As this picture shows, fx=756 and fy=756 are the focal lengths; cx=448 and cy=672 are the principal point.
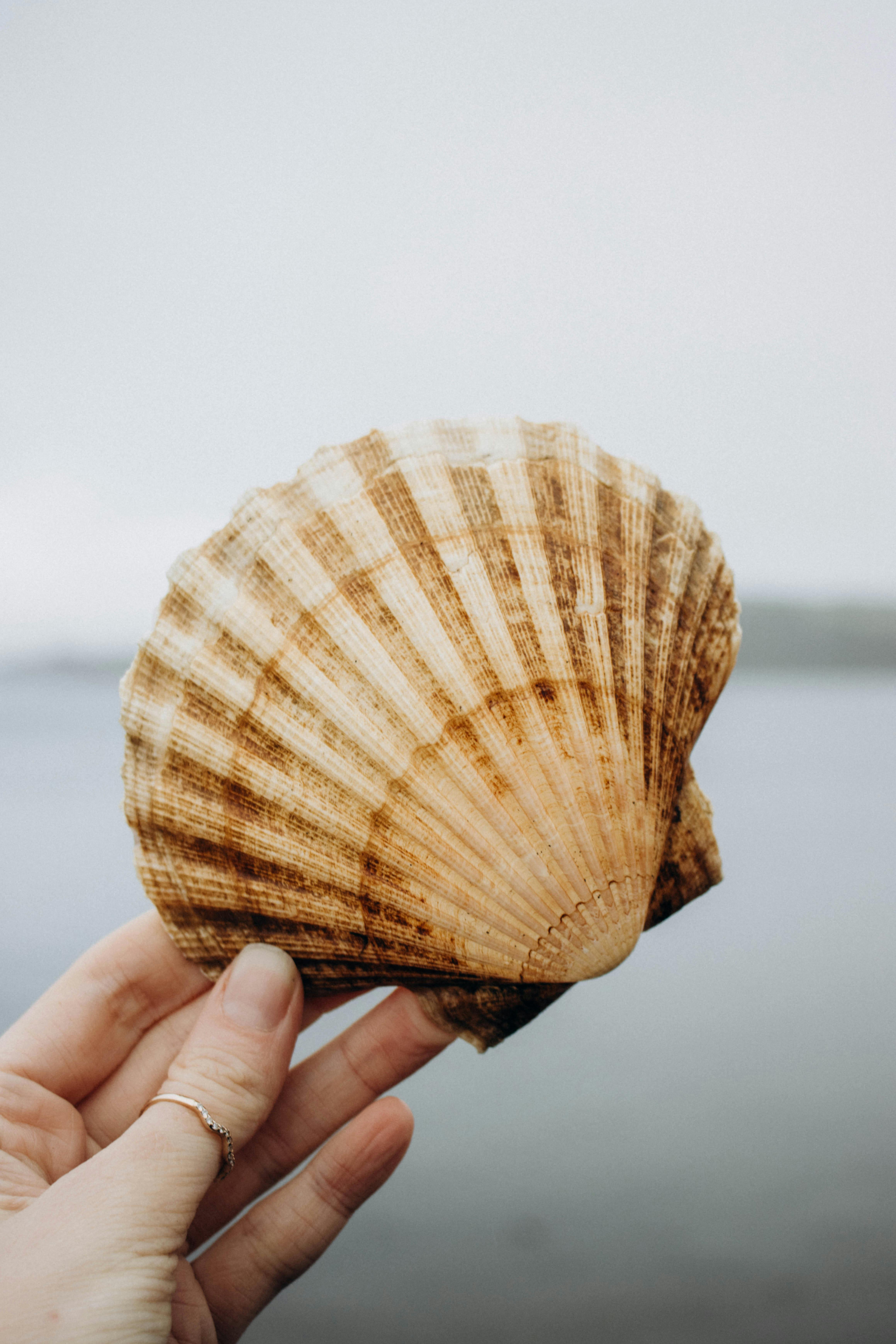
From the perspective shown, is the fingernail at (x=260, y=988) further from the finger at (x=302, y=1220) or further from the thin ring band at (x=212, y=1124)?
the finger at (x=302, y=1220)

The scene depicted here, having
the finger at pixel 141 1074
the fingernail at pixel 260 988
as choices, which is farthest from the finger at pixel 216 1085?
the finger at pixel 141 1074

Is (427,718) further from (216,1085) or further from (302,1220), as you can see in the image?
(302,1220)

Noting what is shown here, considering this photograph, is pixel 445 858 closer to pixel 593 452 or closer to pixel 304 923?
pixel 304 923

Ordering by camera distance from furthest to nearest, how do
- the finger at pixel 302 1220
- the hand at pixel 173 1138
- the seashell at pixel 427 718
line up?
the finger at pixel 302 1220
the seashell at pixel 427 718
the hand at pixel 173 1138

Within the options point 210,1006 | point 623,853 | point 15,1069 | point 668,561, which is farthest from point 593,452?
point 15,1069

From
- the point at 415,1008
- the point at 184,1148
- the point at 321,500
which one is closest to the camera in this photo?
the point at 184,1148

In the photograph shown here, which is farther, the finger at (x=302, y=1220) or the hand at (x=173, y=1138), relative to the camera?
the finger at (x=302, y=1220)

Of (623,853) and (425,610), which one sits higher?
(425,610)

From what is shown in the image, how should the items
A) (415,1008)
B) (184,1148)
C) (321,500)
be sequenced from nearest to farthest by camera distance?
(184,1148), (321,500), (415,1008)
